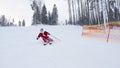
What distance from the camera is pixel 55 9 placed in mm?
74438

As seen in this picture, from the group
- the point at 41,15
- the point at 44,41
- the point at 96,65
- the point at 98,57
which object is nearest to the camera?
the point at 96,65

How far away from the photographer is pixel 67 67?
819cm

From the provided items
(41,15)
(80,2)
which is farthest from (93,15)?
(41,15)

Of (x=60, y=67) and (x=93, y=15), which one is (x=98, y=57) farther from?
(x=93, y=15)

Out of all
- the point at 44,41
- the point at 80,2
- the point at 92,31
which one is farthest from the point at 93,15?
the point at 44,41

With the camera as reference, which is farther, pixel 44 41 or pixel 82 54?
pixel 44 41

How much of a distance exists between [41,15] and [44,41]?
144 feet

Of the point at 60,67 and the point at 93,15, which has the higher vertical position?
the point at 93,15

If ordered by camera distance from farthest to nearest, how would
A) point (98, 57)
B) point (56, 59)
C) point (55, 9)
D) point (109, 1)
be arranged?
1. point (55, 9)
2. point (109, 1)
3. point (56, 59)
4. point (98, 57)

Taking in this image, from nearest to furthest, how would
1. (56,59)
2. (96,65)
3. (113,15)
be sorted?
1. (96,65)
2. (56,59)
3. (113,15)

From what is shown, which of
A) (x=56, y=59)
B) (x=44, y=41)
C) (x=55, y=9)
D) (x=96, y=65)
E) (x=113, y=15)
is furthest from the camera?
(x=55, y=9)

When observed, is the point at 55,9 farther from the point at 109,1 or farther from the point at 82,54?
the point at 82,54

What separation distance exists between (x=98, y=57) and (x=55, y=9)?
216 feet

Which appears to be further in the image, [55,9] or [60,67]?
[55,9]
